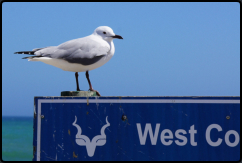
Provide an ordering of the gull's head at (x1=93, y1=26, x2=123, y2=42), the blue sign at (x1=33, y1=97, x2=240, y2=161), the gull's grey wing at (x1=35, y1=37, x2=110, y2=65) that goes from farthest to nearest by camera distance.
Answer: the gull's head at (x1=93, y1=26, x2=123, y2=42)
the gull's grey wing at (x1=35, y1=37, x2=110, y2=65)
the blue sign at (x1=33, y1=97, x2=240, y2=161)

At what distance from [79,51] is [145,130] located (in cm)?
200

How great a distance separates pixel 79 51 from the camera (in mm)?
4938

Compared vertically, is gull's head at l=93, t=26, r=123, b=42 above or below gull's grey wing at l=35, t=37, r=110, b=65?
above

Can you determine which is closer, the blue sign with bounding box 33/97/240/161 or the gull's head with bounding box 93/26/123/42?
the blue sign with bounding box 33/97/240/161

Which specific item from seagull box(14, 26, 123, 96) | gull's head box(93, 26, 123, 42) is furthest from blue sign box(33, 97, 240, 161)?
gull's head box(93, 26, 123, 42)

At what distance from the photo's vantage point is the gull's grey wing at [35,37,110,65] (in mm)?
4898

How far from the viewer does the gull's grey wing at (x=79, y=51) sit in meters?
4.90

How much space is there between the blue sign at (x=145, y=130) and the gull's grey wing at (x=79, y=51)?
1407 mm

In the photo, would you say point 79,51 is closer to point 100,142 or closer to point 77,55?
point 77,55

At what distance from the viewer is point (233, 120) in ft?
11.4

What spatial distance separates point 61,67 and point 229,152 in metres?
2.81

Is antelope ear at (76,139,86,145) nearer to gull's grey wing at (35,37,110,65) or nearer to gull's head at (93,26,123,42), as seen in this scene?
gull's grey wing at (35,37,110,65)

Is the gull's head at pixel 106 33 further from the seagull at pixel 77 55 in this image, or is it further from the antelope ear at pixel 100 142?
the antelope ear at pixel 100 142

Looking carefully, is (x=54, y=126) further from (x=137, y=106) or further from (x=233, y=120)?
(x=233, y=120)
